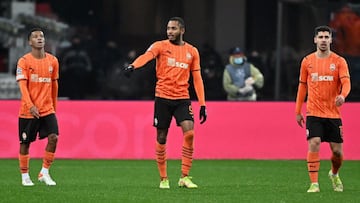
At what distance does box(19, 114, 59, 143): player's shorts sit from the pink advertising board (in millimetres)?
6198

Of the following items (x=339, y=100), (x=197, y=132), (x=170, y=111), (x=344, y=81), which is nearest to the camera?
(x=339, y=100)

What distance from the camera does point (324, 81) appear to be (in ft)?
47.4

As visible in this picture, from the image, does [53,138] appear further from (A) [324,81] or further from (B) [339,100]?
(B) [339,100]

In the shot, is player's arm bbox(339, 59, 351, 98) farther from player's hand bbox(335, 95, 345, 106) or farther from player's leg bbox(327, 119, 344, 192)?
player's leg bbox(327, 119, 344, 192)

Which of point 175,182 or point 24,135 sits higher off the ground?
point 24,135

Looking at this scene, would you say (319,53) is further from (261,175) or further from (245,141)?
(245,141)

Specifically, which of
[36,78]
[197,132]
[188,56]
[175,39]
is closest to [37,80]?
[36,78]

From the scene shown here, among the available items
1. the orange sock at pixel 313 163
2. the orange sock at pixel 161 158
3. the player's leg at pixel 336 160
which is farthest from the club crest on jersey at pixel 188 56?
the player's leg at pixel 336 160

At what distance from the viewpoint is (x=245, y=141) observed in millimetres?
21844

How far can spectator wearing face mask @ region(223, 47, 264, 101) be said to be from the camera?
76.4 ft

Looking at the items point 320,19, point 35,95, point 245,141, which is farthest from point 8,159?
point 320,19

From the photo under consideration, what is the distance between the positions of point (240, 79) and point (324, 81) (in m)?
9.02

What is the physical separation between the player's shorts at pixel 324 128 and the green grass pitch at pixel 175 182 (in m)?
0.72

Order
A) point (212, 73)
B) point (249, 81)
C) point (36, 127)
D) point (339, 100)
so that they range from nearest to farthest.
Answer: point (339, 100)
point (36, 127)
point (249, 81)
point (212, 73)
